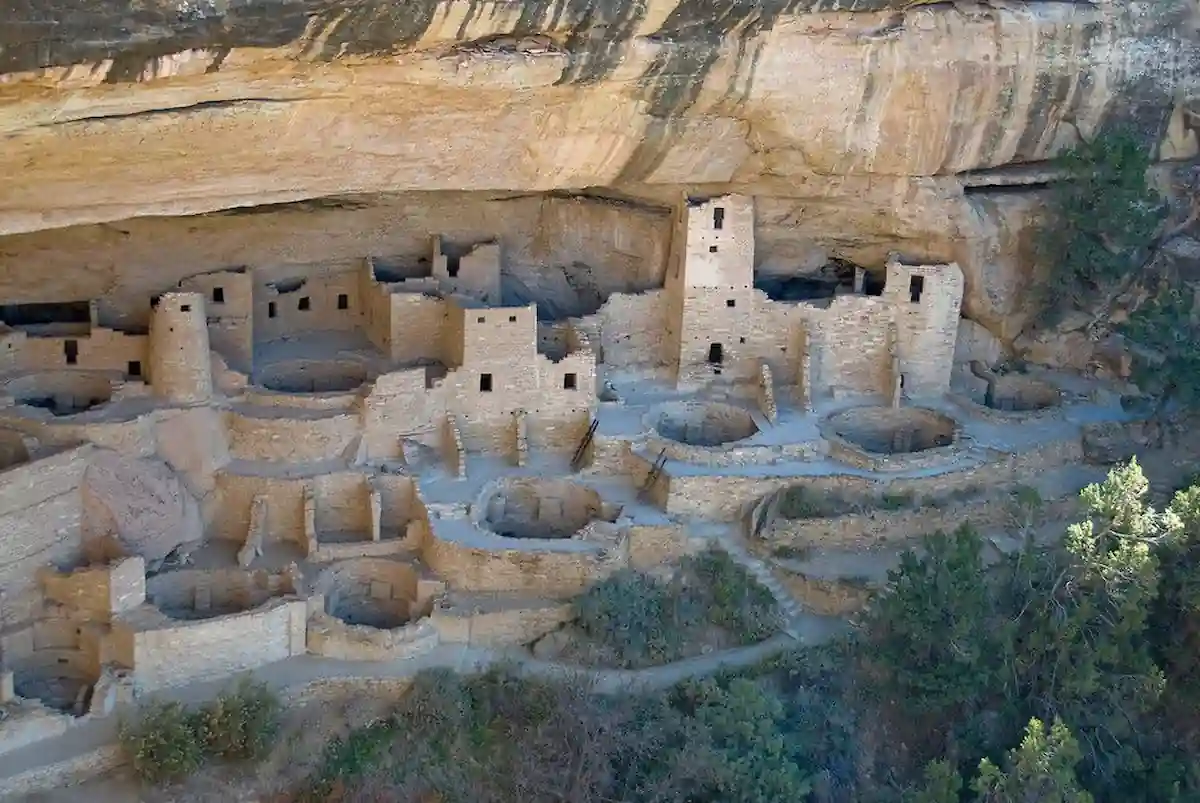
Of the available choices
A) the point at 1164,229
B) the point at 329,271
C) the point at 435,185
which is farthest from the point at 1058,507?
the point at 329,271

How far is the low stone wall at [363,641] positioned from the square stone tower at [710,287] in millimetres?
4427

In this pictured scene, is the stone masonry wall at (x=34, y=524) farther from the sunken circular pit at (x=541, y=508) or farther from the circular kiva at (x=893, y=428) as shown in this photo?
the circular kiva at (x=893, y=428)

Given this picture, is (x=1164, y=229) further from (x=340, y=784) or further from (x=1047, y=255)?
(x=340, y=784)

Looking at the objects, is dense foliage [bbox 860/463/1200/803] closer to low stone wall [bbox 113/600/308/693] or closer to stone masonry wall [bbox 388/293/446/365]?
low stone wall [bbox 113/600/308/693]

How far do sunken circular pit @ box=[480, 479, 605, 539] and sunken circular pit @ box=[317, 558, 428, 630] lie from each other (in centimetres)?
113

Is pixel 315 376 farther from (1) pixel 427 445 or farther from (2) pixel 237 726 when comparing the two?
(2) pixel 237 726

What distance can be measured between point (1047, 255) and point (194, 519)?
919 cm

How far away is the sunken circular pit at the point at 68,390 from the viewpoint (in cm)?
1417

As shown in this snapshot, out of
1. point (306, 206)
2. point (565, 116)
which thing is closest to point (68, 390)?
point (306, 206)

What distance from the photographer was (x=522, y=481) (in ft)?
46.8

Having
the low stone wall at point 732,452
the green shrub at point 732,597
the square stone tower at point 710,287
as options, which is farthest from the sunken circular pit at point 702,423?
the green shrub at point 732,597

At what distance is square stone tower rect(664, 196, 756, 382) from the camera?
15.3 metres

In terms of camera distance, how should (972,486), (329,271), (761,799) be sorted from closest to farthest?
(761,799), (972,486), (329,271)

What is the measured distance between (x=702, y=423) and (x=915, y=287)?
266cm
